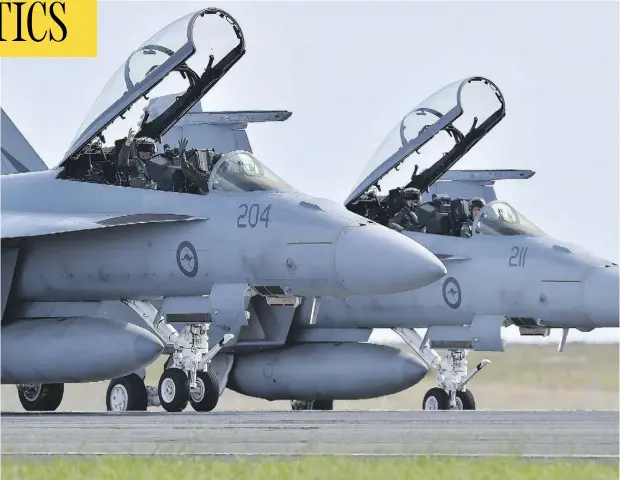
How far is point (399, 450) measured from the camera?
988 cm

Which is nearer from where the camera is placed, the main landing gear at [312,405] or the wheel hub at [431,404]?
the wheel hub at [431,404]

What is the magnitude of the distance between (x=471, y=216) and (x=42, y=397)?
623cm

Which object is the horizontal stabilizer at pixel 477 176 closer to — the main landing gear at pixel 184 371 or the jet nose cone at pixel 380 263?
Answer: the main landing gear at pixel 184 371

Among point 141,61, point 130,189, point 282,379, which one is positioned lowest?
point 282,379

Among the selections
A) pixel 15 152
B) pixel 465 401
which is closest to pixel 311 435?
pixel 465 401

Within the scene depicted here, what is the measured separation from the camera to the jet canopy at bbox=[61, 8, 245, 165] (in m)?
17.5

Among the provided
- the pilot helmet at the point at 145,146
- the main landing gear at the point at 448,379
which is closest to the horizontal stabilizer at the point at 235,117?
the main landing gear at the point at 448,379

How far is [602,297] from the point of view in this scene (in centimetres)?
1838

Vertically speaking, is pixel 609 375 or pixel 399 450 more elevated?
pixel 399 450

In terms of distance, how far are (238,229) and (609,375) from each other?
1597 cm

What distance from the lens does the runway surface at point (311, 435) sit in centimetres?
994

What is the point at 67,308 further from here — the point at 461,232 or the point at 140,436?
the point at 140,436

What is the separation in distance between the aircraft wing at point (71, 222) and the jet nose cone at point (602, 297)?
197 inches

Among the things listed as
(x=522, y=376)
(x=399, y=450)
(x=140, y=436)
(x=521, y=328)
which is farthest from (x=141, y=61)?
(x=522, y=376)
